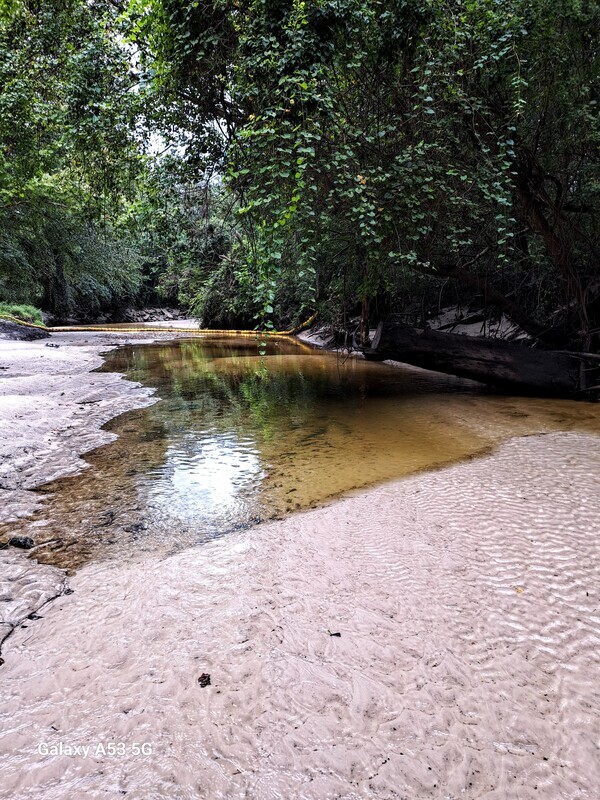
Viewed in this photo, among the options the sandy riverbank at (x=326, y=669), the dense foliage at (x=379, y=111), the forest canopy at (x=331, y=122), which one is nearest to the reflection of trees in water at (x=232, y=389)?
the forest canopy at (x=331, y=122)

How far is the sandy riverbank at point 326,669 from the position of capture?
4.31ft

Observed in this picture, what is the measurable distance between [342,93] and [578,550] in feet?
18.5

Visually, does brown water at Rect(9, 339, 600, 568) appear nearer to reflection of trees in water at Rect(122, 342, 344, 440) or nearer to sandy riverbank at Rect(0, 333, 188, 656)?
reflection of trees in water at Rect(122, 342, 344, 440)

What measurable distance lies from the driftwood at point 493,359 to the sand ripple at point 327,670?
4.78m

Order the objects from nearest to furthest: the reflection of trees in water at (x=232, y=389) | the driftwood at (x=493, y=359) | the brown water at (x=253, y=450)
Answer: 1. the brown water at (x=253, y=450)
2. the reflection of trees in water at (x=232, y=389)
3. the driftwood at (x=493, y=359)

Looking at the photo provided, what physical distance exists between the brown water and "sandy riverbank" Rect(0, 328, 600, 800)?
423mm

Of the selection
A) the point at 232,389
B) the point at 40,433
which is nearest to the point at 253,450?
the point at 40,433

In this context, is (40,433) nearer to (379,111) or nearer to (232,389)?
(232,389)

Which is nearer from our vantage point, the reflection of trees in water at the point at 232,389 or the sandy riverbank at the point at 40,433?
the sandy riverbank at the point at 40,433

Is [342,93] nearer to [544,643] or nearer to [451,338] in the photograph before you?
[451,338]

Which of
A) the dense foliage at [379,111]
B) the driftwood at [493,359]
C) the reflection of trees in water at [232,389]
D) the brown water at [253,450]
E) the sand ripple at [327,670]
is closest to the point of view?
the sand ripple at [327,670]

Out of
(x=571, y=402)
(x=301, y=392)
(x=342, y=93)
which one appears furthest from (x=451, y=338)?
(x=342, y=93)

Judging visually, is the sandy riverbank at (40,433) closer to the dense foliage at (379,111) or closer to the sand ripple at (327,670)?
the sand ripple at (327,670)

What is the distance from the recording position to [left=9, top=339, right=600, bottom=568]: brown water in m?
3.04
